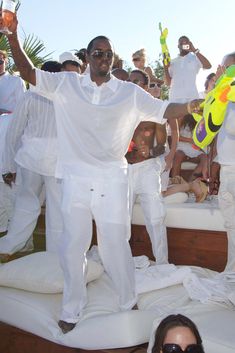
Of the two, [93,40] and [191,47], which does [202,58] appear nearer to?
[191,47]

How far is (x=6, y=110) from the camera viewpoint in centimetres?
557

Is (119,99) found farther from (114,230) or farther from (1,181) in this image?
(1,181)

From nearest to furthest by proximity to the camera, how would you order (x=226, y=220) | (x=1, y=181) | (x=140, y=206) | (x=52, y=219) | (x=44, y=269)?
(x=44, y=269) → (x=226, y=220) → (x=52, y=219) → (x=140, y=206) → (x=1, y=181)

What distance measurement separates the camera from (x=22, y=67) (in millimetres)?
3125

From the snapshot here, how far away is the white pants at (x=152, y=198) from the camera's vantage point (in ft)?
14.3

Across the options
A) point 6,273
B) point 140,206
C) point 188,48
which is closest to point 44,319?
point 6,273

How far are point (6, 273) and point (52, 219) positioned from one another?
90cm

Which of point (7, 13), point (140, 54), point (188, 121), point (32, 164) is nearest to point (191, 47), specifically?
point (140, 54)

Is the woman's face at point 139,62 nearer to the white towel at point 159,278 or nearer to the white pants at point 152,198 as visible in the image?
the white pants at point 152,198

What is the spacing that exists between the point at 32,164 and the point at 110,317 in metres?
1.89

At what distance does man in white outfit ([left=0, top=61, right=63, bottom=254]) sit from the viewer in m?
4.52

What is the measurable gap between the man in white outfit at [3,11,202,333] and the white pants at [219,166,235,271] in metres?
0.97

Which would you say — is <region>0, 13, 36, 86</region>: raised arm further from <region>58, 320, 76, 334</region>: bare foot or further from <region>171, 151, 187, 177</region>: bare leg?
<region>171, 151, 187, 177</region>: bare leg

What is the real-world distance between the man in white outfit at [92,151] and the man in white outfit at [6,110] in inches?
80.5
